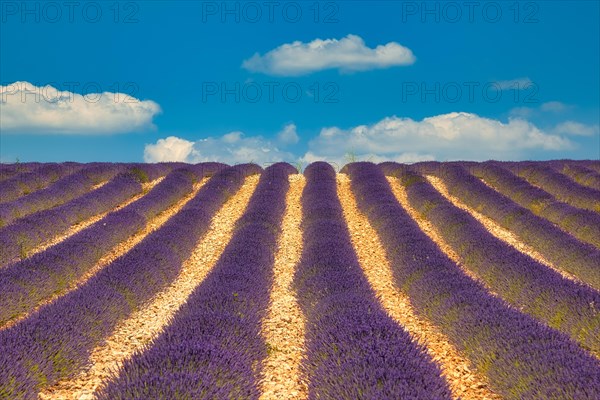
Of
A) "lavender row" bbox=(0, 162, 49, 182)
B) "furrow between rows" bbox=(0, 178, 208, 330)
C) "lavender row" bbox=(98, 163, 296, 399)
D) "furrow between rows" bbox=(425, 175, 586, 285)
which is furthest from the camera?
"lavender row" bbox=(0, 162, 49, 182)

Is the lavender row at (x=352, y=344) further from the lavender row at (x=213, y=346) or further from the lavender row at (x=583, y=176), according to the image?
the lavender row at (x=583, y=176)

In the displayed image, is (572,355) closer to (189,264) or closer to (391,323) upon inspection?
(391,323)

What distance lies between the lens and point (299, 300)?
24.4 ft

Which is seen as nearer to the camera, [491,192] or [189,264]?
[189,264]

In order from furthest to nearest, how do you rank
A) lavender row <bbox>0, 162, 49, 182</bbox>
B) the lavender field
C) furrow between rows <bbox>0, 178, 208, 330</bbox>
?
1. lavender row <bbox>0, 162, 49, 182</bbox>
2. furrow between rows <bbox>0, 178, 208, 330</bbox>
3. the lavender field

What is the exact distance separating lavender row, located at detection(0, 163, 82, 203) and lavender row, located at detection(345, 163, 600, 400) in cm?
1231

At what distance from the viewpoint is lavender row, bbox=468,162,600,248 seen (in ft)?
38.9

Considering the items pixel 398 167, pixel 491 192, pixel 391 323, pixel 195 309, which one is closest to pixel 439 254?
pixel 391 323

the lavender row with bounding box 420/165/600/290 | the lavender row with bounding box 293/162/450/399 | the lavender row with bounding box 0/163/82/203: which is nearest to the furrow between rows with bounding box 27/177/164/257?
the lavender row with bounding box 0/163/82/203

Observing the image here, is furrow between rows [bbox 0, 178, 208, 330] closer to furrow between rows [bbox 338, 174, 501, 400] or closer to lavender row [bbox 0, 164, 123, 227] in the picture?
lavender row [bbox 0, 164, 123, 227]

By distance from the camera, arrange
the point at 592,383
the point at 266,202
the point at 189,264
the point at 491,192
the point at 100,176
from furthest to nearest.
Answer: the point at 100,176
the point at 491,192
the point at 266,202
the point at 189,264
the point at 592,383

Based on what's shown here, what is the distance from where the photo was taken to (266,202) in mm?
14203

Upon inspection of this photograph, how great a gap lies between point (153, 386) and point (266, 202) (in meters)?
10.6

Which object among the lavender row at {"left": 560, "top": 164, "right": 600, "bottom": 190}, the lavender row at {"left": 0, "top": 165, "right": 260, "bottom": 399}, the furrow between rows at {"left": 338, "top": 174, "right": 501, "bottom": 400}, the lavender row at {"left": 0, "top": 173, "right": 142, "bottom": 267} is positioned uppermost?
the lavender row at {"left": 560, "top": 164, "right": 600, "bottom": 190}
